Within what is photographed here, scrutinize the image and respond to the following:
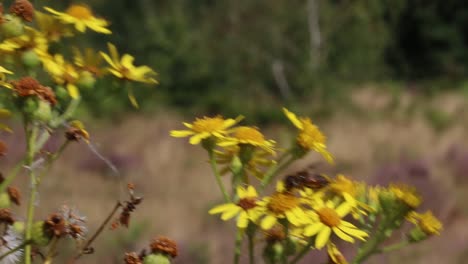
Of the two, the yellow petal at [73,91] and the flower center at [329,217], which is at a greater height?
the yellow petal at [73,91]

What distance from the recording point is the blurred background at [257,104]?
671 centimetres

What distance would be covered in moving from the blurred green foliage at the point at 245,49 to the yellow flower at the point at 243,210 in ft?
29.1

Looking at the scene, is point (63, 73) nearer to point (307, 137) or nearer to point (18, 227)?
point (18, 227)

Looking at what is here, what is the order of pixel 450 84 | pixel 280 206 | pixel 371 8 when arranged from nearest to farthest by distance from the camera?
pixel 280 206 < pixel 371 8 < pixel 450 84

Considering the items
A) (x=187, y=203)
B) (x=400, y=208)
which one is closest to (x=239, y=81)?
(x=187, y=203)

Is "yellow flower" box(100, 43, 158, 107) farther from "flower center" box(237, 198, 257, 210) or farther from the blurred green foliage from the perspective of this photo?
the blurred green foliage

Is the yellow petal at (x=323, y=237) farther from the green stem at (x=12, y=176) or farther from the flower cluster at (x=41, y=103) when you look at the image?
the green stem at (x=12, y=176)

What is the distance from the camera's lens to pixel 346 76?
1149cm

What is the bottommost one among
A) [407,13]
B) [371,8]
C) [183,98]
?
[183,98]

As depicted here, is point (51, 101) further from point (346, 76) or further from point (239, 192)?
point (346, 76)

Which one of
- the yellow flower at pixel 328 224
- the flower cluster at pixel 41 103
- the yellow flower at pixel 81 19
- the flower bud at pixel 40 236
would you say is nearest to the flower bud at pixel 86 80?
the flower cluster at pixel 41 103

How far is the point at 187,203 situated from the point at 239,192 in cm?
565

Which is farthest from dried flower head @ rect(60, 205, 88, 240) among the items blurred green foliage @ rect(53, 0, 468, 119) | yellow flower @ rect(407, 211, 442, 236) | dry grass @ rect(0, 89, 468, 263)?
blurred green foliage @ rect(53, 0, 468, 119)

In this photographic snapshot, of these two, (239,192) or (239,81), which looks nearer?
(239,192)
